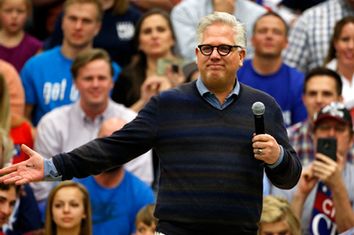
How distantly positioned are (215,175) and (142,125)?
0.45 metres

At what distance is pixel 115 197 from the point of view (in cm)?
895

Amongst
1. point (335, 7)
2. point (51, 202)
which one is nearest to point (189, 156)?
point (51, 202)

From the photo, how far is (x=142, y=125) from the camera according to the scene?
596cm

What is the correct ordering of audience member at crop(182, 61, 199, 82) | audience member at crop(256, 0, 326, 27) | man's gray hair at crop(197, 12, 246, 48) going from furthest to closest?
audience member at crop(256, 0, 326, 27) < audience member at crop(182, 61, 199, 82) < man's gray hair at crop(197, 12, 246, 48)

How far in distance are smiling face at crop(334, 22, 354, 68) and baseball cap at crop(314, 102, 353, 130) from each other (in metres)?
1.52

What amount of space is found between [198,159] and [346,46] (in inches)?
182

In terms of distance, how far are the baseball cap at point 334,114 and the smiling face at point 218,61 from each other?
9.18 feet

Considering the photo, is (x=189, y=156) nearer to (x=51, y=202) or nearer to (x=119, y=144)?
(x=119, y=144)

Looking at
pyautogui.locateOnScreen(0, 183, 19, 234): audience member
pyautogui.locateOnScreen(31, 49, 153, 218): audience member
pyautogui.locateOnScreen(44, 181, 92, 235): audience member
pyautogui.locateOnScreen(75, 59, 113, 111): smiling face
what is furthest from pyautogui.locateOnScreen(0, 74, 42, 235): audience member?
pyautogui.locateOnScreen(75, 59, 113, 111): smiling face

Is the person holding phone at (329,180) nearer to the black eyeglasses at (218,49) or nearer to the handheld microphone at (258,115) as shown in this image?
the black eyeglasses at (218,49)

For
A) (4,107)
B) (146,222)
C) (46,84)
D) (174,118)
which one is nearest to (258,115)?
(174,118)

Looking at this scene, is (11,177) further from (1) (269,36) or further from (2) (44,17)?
(2) (44,17)

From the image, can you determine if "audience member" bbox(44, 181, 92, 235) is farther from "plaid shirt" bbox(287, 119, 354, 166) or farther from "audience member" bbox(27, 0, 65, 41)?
"audience member" bbox(27, 0, 65, 41)

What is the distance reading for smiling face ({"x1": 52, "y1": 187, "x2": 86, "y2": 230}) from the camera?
8312 millimetres
